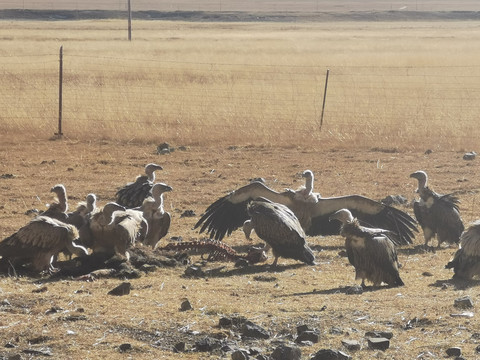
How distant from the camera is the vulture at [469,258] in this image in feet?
29.4

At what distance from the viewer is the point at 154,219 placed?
10.4 metres

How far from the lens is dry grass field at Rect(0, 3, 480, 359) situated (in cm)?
678

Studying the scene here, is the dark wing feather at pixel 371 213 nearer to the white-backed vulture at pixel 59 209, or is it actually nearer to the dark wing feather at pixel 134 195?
the dark wing feather at pixel 134 195

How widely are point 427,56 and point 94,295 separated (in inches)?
1329

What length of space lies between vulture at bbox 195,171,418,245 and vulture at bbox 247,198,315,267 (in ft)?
3.56

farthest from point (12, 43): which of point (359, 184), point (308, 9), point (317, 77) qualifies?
point (308, 9)

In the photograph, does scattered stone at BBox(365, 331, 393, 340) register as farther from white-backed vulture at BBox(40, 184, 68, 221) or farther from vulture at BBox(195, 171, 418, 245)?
vulture at BBox(195, 171, 418, 245)

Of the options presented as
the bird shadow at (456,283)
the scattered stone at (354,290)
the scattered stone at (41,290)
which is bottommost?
the bird shadow at (456,283)

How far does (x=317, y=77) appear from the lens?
30625 mm

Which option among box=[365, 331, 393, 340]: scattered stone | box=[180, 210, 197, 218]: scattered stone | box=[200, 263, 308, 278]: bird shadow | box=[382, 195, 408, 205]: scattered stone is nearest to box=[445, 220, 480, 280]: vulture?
box=[200, 263, 308, 278]: bird shadow

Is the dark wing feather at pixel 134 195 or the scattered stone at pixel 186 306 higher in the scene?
the dark wing feather at pixel 134 195

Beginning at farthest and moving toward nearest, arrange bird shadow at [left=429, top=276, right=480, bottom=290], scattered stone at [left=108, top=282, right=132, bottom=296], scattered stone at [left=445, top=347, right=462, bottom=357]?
bird shadow at [left=429, top=276, right=480, bottom=290]
scattered stone at [left=108, top=282, right=132, bottom=296]
scattered stone at [left=445, top=347, right=462, bottom=357]

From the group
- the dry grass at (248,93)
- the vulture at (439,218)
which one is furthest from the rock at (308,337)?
the dry grass at (248,93)

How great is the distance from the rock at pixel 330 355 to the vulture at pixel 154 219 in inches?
175
